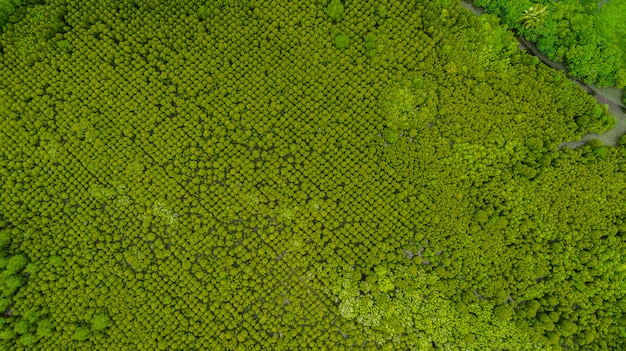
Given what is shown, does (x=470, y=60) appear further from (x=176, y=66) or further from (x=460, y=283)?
(x=176, y=66)

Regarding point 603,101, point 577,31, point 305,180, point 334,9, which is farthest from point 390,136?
point 603,101

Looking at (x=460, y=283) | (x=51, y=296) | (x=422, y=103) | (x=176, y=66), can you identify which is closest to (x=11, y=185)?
(x=51, y=296)

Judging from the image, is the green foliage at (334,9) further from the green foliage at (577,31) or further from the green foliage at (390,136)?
the green foliage at (577,31)

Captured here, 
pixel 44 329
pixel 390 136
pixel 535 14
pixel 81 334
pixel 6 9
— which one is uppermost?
pixel 535 14

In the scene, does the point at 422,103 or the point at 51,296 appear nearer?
the point at 51,296

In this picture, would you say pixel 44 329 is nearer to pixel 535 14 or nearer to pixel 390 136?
Result: pixel 390 136
